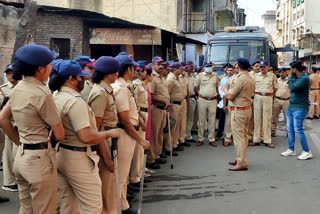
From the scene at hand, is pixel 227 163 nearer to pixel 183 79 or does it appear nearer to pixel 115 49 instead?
pixel 183 79

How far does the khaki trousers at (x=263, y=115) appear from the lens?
10.2 metres

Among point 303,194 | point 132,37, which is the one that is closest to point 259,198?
point 303,194

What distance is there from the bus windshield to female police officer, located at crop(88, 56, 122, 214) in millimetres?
10872

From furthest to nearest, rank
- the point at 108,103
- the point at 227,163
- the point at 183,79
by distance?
the point at 183,79 → the point at 227,163 → the point at 108,103

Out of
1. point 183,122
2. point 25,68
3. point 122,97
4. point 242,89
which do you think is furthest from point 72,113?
point 183,122

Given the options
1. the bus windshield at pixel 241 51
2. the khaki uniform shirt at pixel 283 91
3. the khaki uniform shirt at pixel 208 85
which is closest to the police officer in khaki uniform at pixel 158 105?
the khaki uniform shirt at pixel 208 85

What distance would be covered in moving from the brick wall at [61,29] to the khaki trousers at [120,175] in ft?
38.5

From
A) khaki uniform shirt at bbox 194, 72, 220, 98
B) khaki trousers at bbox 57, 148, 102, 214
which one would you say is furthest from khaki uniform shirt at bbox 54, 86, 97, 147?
khaki uniform shirt at bbox 194, 72, 220, 98

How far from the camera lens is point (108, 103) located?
14.0 ft

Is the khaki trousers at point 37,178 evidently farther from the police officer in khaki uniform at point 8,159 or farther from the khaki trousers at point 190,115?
the khaki trousers at point 190,115

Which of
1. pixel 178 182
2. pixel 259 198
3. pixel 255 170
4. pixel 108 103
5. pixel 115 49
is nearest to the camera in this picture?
pixel 108 103

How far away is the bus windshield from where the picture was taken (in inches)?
582

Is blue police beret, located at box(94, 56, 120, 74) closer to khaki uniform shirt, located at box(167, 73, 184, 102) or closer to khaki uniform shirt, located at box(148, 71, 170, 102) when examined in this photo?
khaki uniform shirt, located at box(148, 71, 170, 102)

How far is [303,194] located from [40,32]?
12129mm
